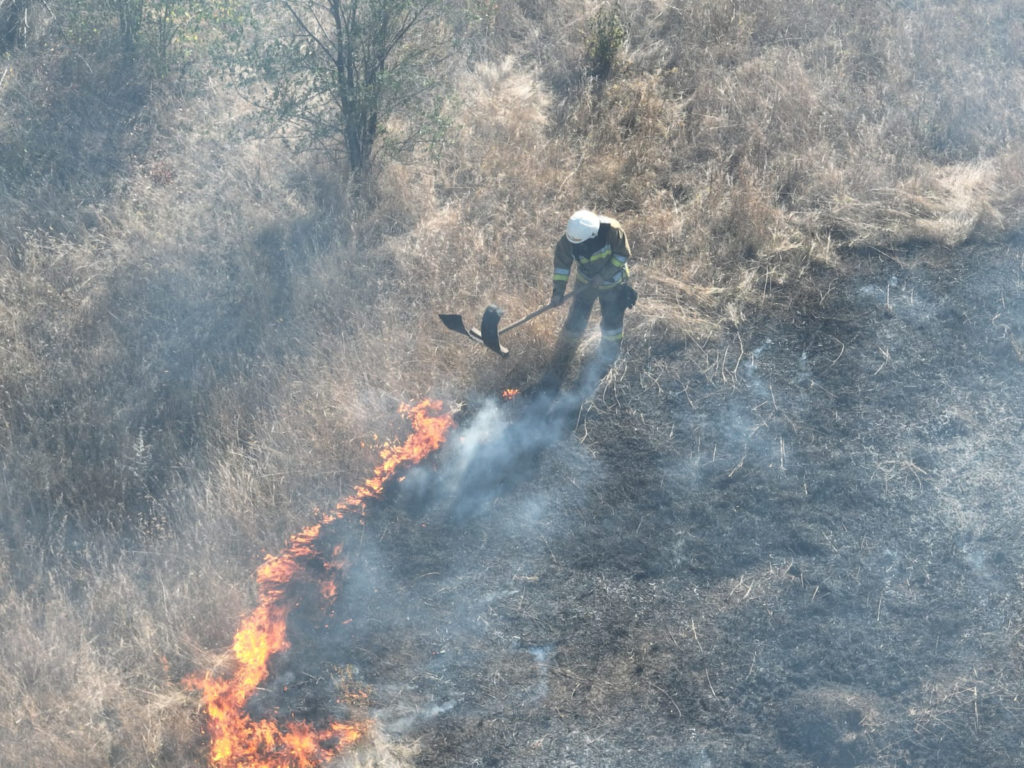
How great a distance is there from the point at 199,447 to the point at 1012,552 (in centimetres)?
700

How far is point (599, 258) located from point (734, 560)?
2790 mm

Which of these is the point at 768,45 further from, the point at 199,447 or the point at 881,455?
the point at 199,447

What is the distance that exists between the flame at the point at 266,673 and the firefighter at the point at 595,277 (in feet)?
5.56

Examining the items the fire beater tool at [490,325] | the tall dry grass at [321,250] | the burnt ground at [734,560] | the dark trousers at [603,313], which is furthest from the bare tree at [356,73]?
the burnt ground at [734,560]

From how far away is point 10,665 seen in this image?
20.4ft

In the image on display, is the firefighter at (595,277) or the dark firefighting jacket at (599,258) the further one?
the dark firefighting jacket at (599,258)

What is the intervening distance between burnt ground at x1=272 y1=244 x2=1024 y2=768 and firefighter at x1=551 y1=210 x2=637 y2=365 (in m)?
0.44

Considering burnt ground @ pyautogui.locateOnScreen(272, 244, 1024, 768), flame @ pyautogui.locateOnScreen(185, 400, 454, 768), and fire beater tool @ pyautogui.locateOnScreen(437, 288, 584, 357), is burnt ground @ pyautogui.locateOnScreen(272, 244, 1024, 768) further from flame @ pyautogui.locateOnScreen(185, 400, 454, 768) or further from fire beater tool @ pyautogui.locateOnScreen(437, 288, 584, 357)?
fire beater tool @ pyautogui.locateOnScreen(437, 288, 584, 357)

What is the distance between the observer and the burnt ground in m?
5.78

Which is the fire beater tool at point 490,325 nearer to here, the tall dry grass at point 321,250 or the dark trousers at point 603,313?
the dark trousers at point 603,313

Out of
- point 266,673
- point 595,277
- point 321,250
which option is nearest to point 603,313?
point 595,277

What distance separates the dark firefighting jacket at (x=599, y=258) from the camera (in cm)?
703

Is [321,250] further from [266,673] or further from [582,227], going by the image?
[266,673]

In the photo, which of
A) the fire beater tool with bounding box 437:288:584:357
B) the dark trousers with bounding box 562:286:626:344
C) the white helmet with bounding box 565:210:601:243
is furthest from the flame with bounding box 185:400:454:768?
the white helmet with bounding box 565:210:601:243
